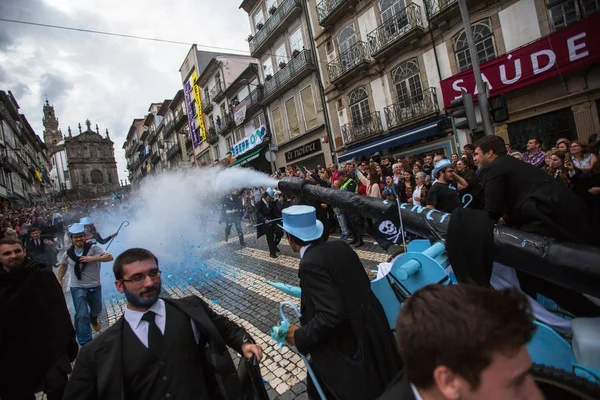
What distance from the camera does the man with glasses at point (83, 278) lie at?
4.46 meters

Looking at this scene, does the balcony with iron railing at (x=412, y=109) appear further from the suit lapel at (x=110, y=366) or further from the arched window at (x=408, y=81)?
the suit lapel at (x=110, y=366)

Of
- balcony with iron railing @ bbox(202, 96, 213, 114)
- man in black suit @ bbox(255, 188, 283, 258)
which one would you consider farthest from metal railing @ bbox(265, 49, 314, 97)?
man in black suit @ bbox(255, 188, 283, 258)

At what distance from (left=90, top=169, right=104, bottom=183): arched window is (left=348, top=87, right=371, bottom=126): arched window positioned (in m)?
84.2

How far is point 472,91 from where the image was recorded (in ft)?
37.9

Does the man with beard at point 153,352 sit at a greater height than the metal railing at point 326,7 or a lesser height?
lesser

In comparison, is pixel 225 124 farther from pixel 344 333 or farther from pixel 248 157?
pixel 344 333

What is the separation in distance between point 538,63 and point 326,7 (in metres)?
11.0

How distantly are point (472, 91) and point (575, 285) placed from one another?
1162 cm

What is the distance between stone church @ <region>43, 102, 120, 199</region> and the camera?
254ft

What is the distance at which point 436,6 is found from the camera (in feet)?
41.1

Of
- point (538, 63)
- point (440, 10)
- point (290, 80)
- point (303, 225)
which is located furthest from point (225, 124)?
point (303, 225)

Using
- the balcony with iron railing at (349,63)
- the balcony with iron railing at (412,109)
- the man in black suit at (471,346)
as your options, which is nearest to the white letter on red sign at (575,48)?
the balcony with iron railing at (412,109)

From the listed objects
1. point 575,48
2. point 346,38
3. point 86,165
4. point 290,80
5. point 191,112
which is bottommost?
point 575,48

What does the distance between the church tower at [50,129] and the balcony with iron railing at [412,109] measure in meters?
111
